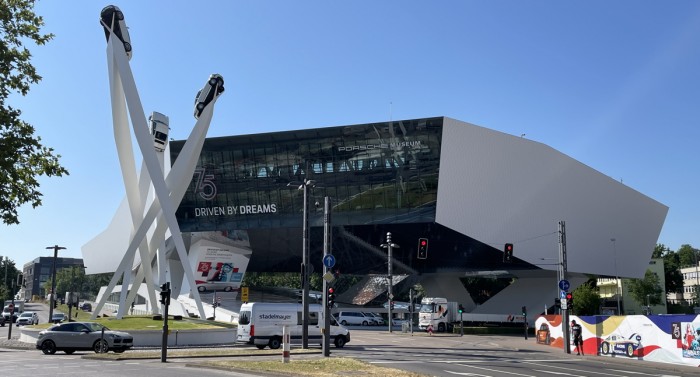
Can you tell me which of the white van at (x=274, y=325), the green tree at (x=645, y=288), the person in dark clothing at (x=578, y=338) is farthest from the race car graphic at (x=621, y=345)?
the green tree at (x=645, y=288)

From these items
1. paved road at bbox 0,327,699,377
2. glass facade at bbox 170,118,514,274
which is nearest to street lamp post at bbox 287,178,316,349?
paved road at bbox 0,327,699,377

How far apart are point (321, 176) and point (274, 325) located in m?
34.1

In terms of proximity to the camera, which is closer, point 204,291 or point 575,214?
point 575,214

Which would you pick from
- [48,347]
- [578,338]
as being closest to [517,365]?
[578,338]

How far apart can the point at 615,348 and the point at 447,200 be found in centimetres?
3224

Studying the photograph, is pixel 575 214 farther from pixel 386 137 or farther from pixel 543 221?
pixel 386 137

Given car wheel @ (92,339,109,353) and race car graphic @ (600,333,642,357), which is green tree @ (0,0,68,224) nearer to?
car wheel @ (92,339,109,353)

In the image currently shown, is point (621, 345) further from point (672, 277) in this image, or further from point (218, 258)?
point (672, 277)

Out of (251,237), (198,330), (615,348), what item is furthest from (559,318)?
(251,237)

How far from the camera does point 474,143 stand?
62906mm

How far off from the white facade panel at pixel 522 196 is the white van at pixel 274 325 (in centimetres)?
3070

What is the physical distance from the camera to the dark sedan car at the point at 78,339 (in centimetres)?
3041

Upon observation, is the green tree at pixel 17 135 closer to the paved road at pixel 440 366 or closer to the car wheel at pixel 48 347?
the paved road at pixel 440 366

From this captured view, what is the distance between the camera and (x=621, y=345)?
3191 centimetres
